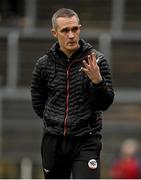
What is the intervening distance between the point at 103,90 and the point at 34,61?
8.91 metres

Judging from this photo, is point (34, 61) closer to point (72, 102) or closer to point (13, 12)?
point (13, 12)

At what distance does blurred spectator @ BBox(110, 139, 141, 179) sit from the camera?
1280cm

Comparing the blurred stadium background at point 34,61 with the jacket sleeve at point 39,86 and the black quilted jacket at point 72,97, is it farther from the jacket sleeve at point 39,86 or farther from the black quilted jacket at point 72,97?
the black quilted jacket at point 72,97

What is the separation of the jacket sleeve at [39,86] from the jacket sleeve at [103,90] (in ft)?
1.58

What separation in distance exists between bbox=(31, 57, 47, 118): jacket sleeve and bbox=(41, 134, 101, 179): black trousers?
283mm

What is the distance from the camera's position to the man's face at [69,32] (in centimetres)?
654

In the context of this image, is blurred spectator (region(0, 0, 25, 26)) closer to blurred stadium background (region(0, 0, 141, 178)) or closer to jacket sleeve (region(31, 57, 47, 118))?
blurred stadium background (region(0, 0, 141, 178))

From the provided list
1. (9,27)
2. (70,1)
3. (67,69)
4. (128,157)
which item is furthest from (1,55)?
(67,69)

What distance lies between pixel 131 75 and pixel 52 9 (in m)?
1.88

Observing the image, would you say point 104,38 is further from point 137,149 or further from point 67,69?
point 67,69

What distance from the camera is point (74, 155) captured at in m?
6.70

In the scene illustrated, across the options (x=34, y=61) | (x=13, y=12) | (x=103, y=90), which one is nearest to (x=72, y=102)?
(x=103, y=90)

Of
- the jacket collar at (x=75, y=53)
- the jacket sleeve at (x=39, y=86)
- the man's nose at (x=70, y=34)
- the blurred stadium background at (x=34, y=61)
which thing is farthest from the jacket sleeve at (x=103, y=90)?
the blurred stadium background at (x=34, y=61)

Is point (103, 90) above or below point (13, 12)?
below
